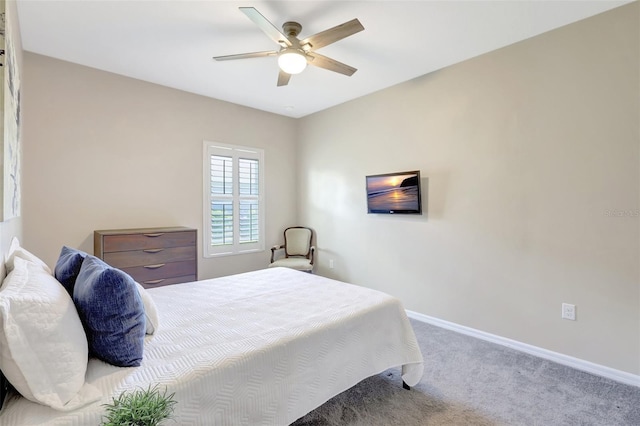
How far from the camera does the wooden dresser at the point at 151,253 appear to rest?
9.82 feet

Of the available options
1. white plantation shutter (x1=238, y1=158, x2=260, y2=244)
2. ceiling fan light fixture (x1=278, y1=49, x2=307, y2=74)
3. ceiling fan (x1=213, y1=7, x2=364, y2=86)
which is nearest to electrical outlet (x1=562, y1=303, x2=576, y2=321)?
ceiling fan (x1=213, y1=7, x2=364, y2=86)

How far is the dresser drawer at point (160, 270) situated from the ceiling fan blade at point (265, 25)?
2422 mm

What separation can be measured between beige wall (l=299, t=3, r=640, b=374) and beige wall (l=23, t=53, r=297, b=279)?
2.16 metres

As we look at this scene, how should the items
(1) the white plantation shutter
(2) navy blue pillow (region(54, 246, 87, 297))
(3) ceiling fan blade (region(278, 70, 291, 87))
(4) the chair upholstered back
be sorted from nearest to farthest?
(2) navy blue pillow (region(54, 246, 87, 297)) < (3) ceiling fan blade (region(278, 70, 291, 87)) < (1) the white plantation shutter < (4) the chair upholstered back

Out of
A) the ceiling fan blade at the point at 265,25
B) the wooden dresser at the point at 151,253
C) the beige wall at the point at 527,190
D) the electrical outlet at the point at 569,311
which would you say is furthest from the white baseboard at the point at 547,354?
the ceiling fan blade at the point at 265,25

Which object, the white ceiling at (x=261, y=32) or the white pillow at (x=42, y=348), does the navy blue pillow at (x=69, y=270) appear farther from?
the white ceiling at (x=261, y=32)

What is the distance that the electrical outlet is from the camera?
96.8 inches

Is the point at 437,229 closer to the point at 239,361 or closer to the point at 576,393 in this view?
the point at 576,393

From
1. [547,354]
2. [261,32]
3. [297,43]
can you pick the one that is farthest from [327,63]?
[547,354]

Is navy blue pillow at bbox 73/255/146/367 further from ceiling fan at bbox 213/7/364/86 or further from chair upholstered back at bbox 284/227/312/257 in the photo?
chair upholstered back at bbox 284/227/312/257

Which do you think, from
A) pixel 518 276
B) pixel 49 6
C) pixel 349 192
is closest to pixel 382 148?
pixel 349 192

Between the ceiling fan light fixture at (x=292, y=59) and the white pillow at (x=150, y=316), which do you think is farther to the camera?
the ceiling fan light fixture at (x=292, y=59)

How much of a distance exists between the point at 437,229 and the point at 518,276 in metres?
0.84

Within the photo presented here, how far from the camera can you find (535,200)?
263cm
